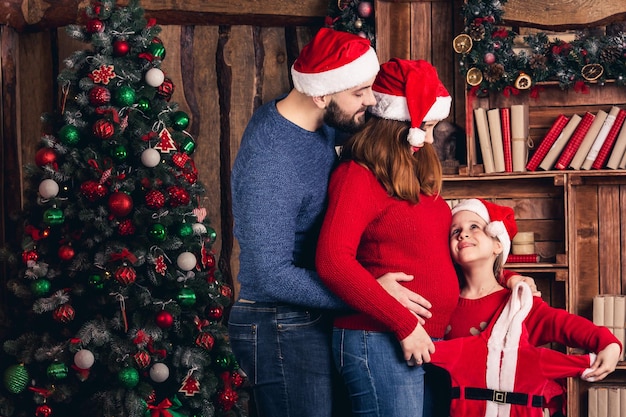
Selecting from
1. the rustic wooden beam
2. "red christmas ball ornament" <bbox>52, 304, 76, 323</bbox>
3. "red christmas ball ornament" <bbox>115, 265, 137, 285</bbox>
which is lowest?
"red christmas ball ornament" <bbox>52, 304, 76, 323</bbox>

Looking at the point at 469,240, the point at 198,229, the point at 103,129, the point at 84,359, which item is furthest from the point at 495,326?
the point at 103,129

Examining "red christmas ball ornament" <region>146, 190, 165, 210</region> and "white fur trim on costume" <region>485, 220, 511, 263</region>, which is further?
"red christmas ball ornament" <region>146, 190, 165, 210</region>

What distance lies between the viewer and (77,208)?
3.66 m

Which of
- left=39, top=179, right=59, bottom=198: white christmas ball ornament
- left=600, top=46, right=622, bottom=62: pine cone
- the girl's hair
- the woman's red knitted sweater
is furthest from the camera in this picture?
left=600, top=46, right=622, bottom=62: pine cone

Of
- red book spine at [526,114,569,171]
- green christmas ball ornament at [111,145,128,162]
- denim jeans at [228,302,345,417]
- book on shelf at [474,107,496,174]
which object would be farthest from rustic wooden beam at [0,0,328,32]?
denim jeans at [228,302,345,417]

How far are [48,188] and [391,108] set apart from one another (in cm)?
183

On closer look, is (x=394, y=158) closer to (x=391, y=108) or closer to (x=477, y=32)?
(x=391, y=108)

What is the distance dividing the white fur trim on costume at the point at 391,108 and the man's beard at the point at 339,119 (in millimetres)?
103

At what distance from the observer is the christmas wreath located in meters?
4.11

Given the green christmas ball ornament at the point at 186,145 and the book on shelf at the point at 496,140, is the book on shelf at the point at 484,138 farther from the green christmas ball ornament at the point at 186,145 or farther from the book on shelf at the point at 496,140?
the green christmas ball ornament at the point at 186,145

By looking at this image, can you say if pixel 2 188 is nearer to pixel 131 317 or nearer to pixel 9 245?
pixel 9 245

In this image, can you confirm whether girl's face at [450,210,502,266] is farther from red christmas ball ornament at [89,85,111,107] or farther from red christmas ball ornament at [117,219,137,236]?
red christmas ball ornament at [89,85,111,107]

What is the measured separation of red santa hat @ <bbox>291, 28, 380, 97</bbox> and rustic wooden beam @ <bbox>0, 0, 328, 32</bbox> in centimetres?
223

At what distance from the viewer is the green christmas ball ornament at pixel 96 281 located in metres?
3.59
